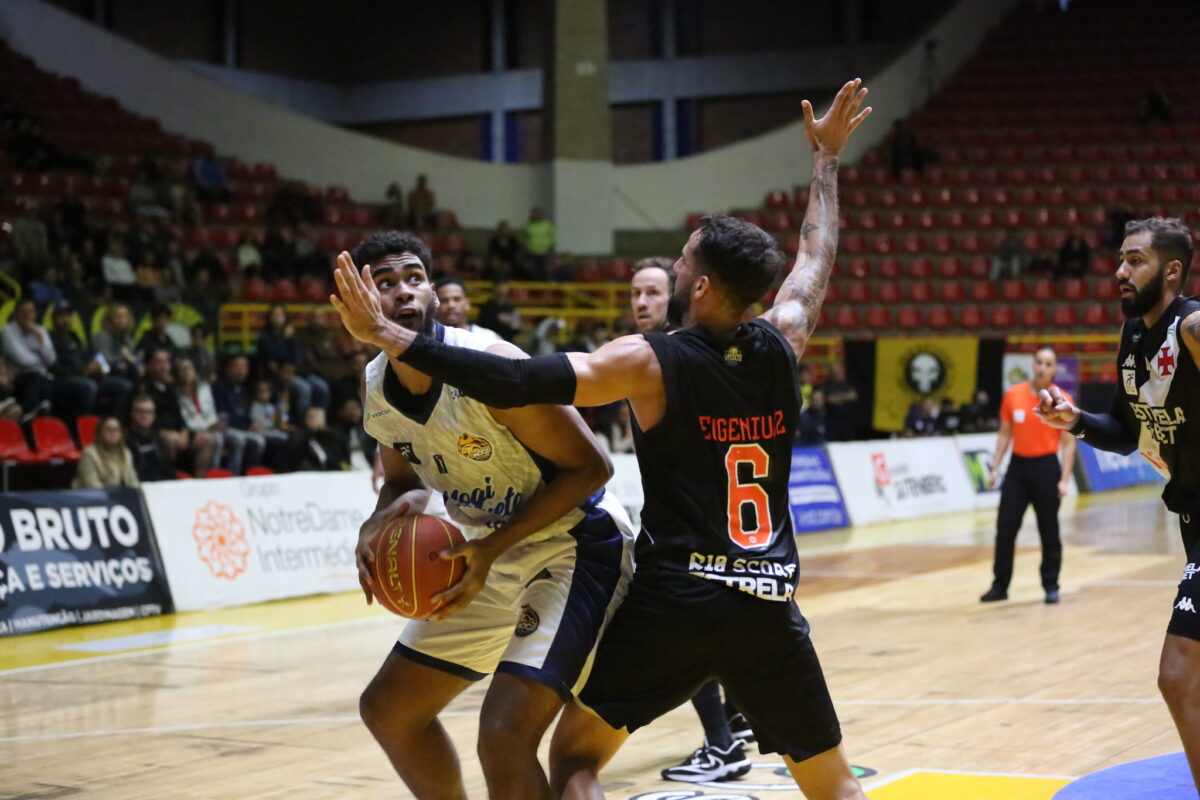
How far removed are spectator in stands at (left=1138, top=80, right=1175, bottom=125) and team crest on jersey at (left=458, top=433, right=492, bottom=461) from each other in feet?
91.3

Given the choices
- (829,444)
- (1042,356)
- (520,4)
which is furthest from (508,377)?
(520,4)

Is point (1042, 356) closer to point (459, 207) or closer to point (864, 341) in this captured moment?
point (864, 341)

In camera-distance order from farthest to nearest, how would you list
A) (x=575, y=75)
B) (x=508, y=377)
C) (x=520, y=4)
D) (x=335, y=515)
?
(x=520, y=4) < (x=575, y=75) < (x=335, y=515) < (x=508, y=377)

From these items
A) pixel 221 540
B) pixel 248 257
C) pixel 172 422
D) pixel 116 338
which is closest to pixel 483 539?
pixel 221 540

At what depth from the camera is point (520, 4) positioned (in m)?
33.3

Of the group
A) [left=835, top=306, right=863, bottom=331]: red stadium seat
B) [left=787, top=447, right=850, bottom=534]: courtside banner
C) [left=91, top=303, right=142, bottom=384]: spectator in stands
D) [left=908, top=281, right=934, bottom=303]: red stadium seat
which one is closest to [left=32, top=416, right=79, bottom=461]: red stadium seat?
[left=91, top=303, right=142, bottom=384]: spectator in stands

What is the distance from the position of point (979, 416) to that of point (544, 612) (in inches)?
698

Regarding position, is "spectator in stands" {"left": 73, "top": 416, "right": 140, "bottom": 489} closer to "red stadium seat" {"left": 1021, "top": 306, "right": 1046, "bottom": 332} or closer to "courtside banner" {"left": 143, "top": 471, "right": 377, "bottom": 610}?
"courtside banner" {"left": 143, "top": 471, "right": 377, "bottom": 610}

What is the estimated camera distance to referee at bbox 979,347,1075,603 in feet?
36.0

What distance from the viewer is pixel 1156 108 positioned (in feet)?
95.2

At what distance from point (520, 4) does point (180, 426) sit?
22.5 m

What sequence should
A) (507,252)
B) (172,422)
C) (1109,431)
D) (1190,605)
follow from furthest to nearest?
(507,252)
(172,422)
(1109,431)
(1190,605)

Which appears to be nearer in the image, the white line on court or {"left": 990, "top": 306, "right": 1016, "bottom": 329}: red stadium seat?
the white line on court

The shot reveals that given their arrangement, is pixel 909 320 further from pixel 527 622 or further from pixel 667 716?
pixel 527 622
